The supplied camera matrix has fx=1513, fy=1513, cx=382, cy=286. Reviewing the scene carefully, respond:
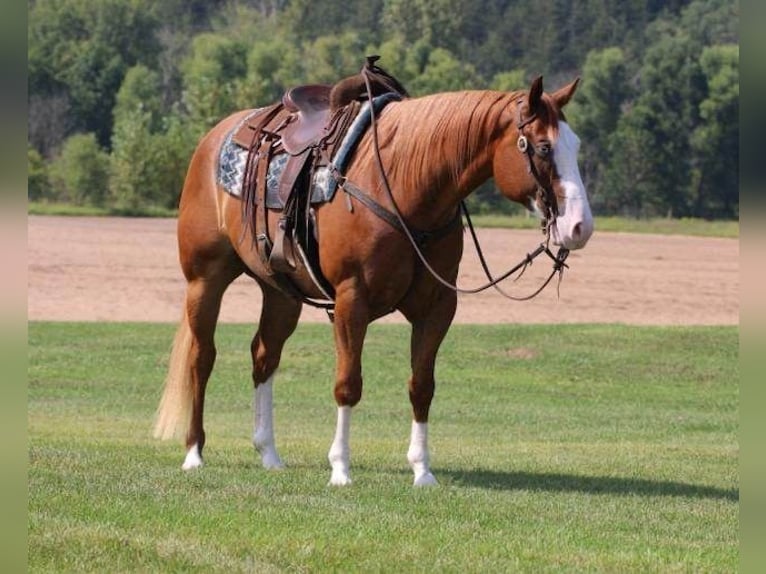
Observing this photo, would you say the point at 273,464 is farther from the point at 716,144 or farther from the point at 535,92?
the point at 716,144

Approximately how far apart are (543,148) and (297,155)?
71.9 inches

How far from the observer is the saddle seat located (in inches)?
357

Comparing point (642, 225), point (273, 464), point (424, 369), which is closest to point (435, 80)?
point (642, 225)

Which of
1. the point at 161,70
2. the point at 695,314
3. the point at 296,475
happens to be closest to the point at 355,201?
the point at 296,475

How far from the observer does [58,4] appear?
98688mm

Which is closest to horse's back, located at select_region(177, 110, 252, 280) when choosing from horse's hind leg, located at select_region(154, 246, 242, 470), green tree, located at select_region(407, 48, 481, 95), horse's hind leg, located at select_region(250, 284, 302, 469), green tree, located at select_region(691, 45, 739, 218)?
horse's hind leg, located at select_region(154, 246, 242, 470)

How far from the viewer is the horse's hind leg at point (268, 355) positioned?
32.0 ft

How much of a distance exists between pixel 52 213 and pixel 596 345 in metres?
38.8

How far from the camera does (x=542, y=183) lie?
→ 7.82 meters

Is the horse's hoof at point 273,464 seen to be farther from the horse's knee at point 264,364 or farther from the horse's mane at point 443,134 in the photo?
the horse's mane at point 443,134

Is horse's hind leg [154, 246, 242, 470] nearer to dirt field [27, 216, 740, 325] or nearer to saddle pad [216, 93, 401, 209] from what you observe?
saddle pad [216, 93, 401, 209]

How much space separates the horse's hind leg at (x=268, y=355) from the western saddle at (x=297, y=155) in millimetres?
759

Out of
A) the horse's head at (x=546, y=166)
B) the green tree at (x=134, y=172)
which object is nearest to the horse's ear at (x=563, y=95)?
the horse's head at (x=546, y=166)

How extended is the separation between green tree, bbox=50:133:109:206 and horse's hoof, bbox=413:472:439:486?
190 feet
